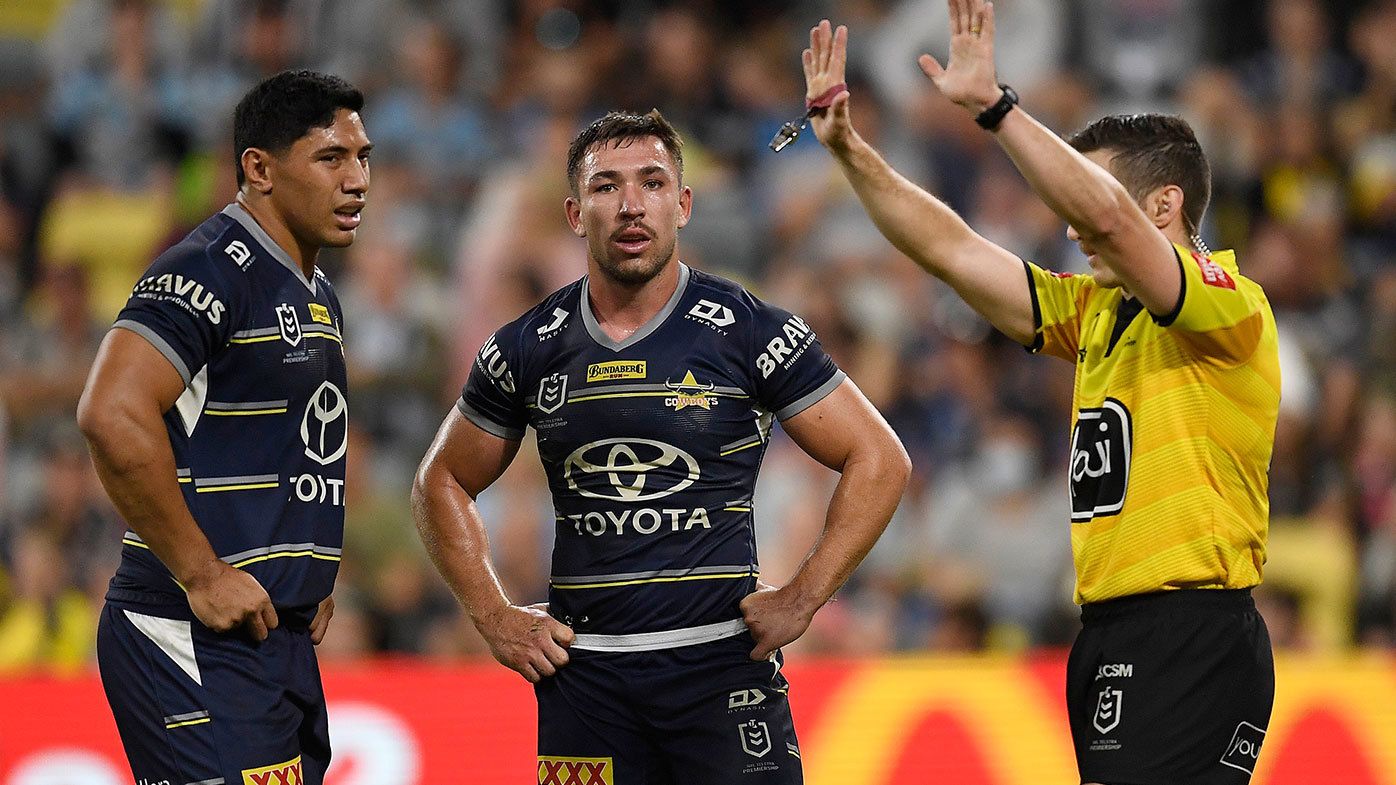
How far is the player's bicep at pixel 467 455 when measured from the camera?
504 centimetres

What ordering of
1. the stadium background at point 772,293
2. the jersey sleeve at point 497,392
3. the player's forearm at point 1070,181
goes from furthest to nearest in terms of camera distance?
1. the stadium background at point 772,293
2. the jersey sleeve at point 497,392
3. the player's forearm at point 1070,181

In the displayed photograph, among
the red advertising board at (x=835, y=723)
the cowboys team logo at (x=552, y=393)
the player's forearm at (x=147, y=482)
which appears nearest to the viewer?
the player's forearm at (x=147, y=482)

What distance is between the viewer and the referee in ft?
13.9

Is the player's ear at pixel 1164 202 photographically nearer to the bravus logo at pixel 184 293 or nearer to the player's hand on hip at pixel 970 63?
the player's hand on hip at pixel 970 63

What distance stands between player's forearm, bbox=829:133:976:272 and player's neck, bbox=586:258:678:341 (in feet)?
2.00

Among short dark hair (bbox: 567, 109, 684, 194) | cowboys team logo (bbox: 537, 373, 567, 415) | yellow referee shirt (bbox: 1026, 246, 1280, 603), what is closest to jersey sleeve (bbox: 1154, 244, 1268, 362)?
yellow referee shirt (bbox: 1026, 246, 1280, 603)

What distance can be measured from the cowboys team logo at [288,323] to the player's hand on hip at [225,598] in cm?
64

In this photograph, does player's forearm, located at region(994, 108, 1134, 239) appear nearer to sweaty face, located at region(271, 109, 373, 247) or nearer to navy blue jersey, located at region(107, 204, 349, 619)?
sweaty face, located at region(271, 109, 373, 247)

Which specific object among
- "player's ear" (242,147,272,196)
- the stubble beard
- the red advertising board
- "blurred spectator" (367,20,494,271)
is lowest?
the red advertising board

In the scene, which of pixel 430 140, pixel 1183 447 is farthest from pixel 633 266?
pixel 430 140

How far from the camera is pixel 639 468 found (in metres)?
4.79

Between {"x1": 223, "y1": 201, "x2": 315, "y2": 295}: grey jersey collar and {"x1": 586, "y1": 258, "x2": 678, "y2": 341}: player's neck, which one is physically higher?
{"x1": 223, "y1": 201, "x2": 315, "y2": 295}: grey jersey collar

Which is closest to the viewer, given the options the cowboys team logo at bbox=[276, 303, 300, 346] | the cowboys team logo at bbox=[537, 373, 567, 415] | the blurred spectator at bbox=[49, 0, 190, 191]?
the cowboys team logo at bbox=[276, 303, 300, 346]

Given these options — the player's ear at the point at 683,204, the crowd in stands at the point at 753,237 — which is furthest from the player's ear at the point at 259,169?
the crowd in stands at the point at 753,237
